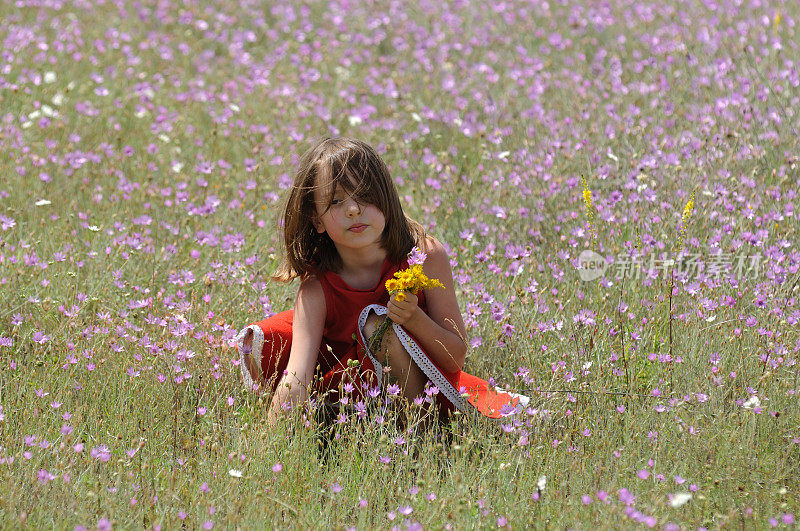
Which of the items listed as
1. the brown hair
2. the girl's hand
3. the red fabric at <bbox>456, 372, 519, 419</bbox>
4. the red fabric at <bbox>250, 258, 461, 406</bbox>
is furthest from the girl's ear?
the red fabric at <bbox>456, 372, 519, 419</bbox>

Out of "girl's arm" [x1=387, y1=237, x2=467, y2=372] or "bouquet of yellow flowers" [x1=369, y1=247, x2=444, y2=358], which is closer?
"bouquet of yellow flowers" [x1=369, y1=247, x2=444, y2=358]

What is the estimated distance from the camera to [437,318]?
343cm

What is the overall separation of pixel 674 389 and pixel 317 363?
130 centimetres

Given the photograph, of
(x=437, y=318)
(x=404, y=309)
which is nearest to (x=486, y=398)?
(x=437, y=318)

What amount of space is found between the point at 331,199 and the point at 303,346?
0.54m

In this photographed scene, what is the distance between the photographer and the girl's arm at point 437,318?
3.17 m

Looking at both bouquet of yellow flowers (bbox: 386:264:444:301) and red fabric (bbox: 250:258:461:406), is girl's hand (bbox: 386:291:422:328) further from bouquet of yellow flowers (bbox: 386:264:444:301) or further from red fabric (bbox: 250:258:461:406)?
red fabric (bbox: 250:258:461:406)

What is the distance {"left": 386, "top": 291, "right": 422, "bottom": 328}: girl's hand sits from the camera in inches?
123

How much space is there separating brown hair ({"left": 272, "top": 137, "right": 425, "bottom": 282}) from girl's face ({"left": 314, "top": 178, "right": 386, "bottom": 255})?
0.7 inches

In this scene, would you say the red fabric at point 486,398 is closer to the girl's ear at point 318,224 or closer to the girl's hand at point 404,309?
the girl's hand at point 404,309

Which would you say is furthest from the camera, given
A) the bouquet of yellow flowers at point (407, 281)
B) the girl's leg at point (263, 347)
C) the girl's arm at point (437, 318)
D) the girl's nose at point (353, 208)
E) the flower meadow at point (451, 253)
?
the girl's leg at point (263, 347)

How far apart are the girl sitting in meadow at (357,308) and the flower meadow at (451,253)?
6.0 inches

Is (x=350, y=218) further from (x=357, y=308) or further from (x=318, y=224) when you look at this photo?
(x=357, y=308)

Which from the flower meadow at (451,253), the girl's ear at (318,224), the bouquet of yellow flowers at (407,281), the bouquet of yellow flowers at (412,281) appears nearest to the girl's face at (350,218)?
the girl's ear at (318,224)
